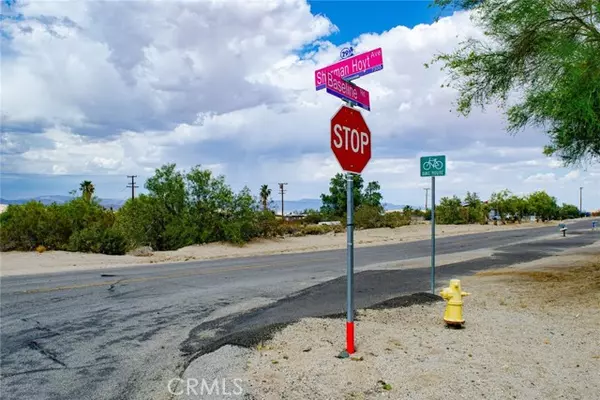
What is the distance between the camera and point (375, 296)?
10375mm

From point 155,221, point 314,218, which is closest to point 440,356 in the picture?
point 155,221

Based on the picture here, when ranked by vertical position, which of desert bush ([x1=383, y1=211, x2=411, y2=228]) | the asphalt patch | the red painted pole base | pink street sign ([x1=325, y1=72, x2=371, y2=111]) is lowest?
the asphalt patch

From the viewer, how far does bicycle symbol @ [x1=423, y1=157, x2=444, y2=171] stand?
9367 millimetres

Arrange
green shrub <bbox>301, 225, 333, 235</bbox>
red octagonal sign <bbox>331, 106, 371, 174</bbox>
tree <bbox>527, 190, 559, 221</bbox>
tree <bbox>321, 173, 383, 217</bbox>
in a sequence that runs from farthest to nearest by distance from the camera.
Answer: tree <bbox>527, 190, 559, 221</bbox>
tree <bbox>321, 173, 383, 217</bbox>
green shrub <bbox>301, 225, 333, 235</bbox>
red octagonal sign <bbox>331, 106, 371, 174</bbox>

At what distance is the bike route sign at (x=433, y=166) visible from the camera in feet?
30.6

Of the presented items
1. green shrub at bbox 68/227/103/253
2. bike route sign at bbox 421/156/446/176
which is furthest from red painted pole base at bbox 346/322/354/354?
green shrub at bbox 68/227/103/253

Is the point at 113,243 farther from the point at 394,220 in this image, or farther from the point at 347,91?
the point at 394,220

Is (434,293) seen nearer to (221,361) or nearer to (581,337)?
(581,337)

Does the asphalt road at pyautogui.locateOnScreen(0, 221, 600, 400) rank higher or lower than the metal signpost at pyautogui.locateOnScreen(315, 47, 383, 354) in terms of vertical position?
lower

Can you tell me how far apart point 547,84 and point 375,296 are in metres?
5.74

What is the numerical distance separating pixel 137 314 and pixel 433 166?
6.01m

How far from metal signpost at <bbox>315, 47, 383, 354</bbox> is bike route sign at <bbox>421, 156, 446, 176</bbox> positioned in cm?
395

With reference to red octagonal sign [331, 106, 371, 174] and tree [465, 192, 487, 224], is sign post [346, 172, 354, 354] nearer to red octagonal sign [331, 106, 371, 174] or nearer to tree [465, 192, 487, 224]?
red octagonal sign [331, 106, 371, 174]
